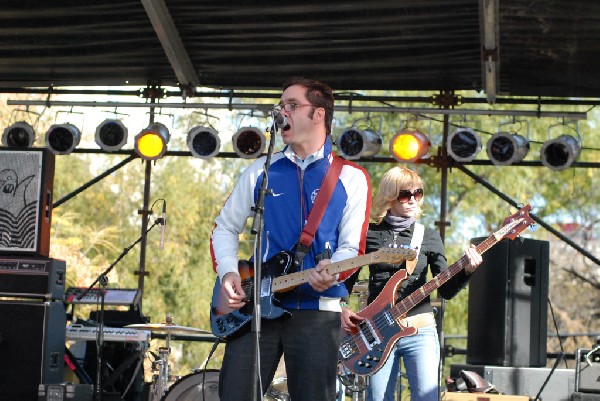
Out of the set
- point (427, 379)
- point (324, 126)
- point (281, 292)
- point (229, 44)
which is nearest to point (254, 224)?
point (281, 292)

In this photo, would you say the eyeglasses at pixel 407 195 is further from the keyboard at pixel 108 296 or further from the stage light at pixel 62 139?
the stage light at pixel 62 139

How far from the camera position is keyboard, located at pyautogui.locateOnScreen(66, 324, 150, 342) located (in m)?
8.24

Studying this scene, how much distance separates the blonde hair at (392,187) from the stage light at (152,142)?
4.16 meters

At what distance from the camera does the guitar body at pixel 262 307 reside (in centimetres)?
443

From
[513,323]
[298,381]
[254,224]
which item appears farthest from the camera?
[513,323]

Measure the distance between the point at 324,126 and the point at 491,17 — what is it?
14.8ft

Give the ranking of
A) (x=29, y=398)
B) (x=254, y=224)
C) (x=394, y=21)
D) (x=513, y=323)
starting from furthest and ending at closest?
(x=394, y=21), (x=513, y=323), (x=29, y=398), (x=254, y=224)

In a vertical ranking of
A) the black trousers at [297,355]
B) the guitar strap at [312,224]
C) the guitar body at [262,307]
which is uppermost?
the guitar strap at [312,224]

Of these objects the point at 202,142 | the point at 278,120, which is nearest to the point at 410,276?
the point at 278,120

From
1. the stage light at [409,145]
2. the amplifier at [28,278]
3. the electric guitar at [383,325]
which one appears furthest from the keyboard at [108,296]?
the electric guitar at [383,325]

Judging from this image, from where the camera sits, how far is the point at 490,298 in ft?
28.6

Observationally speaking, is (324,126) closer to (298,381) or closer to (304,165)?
(304,165)

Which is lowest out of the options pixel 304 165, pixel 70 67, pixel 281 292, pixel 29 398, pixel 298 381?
pixel 29 398

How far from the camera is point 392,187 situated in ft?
20.7
